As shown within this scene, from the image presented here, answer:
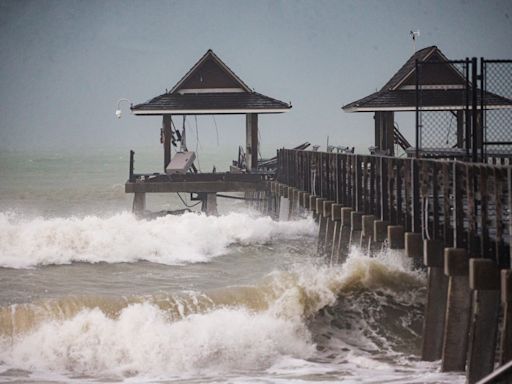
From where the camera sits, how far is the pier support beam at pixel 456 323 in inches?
612

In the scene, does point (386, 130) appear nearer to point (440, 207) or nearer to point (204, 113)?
point (204, 113)

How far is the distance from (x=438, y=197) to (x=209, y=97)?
25.1m

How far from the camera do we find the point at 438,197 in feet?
57.6

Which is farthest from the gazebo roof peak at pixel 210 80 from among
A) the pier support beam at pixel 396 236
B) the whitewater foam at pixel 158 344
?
the pier support beam at pixel 396 236

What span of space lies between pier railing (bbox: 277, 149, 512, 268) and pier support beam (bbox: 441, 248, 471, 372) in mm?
557

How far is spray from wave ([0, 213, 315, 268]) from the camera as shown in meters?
34.6

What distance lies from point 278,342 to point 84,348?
3644 mm

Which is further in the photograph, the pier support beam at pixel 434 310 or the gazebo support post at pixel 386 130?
the gazebo support post at pixel 386 130

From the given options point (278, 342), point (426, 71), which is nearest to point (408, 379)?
point (278, 342)

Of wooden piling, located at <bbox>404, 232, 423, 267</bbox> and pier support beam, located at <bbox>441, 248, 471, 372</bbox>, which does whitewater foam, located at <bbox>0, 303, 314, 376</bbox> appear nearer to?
wooden piling, located at <bbox>404, 232, 423, 267</bbox>

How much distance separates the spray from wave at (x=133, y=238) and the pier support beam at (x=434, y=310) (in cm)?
1798

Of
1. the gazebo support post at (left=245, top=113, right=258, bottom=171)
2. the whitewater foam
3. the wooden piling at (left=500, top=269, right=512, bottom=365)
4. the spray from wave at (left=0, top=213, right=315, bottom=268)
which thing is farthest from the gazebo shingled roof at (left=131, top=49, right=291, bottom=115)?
the wooden piling at (left=500, top=269, right=512, bottom=365)

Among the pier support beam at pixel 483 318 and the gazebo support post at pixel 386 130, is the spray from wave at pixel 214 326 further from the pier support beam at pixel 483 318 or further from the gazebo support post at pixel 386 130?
the gazebo support post at pixel 386 130

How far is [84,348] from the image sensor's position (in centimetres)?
2008
